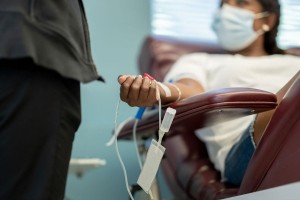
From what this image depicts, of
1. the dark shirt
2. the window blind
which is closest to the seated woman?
the dark shirt

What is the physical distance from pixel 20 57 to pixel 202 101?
0.38 m

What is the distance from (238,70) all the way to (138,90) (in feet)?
2.54

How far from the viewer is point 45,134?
778mm

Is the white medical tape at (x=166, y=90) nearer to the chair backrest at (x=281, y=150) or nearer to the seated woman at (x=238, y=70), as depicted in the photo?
the seated woman at (x=238, y=70)

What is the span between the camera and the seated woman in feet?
3.72

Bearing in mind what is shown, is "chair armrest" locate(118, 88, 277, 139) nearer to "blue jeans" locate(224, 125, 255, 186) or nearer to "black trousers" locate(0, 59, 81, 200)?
"blue jeans" locate(224, 125, 255, 186)

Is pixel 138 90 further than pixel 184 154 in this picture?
No

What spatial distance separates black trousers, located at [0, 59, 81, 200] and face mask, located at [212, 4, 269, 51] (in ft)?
3.36

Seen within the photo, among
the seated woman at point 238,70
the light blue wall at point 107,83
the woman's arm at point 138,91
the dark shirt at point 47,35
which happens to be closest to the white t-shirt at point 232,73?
the seated woman at point 238,70

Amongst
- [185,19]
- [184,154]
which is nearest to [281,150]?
[184,154]

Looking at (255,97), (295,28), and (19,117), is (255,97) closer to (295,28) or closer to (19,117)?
(19,117)

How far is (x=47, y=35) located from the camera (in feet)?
2.50

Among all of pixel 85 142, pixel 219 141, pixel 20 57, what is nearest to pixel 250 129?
pixel 219 141

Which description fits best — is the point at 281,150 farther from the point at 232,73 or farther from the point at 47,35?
the point at 232,73
